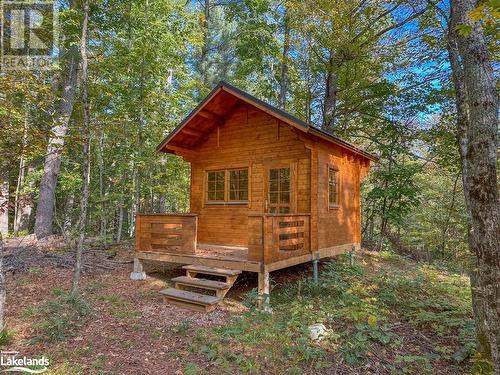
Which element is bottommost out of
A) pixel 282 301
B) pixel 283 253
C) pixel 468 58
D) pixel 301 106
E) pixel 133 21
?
pixel 282 301

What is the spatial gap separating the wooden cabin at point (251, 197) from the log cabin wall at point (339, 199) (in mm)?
27

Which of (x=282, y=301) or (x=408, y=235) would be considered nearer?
(x=282, y=301)

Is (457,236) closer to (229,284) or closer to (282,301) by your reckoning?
(282,301)

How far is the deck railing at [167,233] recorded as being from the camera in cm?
714

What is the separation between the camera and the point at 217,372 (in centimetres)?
382

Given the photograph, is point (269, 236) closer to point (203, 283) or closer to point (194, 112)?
point (203, 283)

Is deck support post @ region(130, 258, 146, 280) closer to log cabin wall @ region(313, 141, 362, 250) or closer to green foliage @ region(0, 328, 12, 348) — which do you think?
green foliage @ region(0, 328, 12, 348)

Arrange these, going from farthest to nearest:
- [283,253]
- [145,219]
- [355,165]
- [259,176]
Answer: [355,165], [259,176], [145,219], [283,253]

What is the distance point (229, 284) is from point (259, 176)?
3.33m

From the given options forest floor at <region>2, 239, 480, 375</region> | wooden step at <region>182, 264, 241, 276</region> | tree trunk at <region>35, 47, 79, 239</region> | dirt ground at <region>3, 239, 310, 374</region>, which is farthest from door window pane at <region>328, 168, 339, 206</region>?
tree trunk at <region>35, 47, 79, 239</region>

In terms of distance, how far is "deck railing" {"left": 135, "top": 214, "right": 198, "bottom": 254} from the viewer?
7.14m

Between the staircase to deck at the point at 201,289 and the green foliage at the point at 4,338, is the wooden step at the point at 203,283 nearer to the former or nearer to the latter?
the staircase to deck at the point at 201,289

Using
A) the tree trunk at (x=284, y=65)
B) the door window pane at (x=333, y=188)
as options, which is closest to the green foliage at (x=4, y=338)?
the door window pane at (x=333, y=188)

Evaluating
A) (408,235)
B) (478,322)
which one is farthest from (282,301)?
(408,235)
